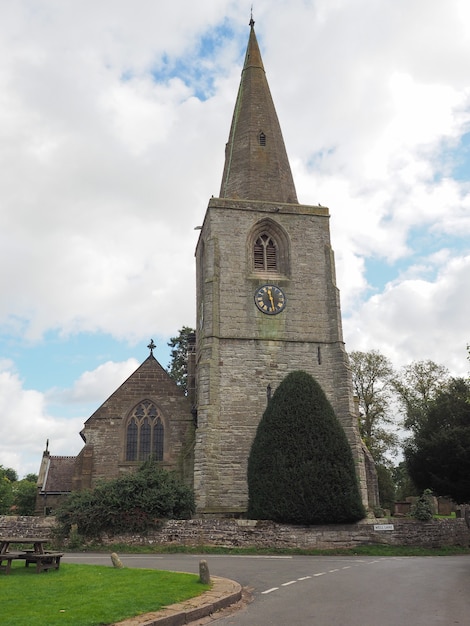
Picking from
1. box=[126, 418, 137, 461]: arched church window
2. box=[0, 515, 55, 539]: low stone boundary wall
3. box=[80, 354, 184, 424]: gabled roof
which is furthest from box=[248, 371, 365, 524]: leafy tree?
box=[0, 515, 55, 539]: low stone boundary wall

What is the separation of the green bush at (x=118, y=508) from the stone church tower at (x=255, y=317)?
3397 millimetres

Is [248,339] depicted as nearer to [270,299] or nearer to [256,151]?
[270,299]

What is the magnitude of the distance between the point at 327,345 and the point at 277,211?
7454 mm

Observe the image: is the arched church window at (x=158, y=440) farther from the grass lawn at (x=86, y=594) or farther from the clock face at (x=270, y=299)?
the grass lawn at (x=86, y=594)

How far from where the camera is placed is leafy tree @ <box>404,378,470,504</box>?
96.7ft

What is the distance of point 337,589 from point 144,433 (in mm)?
19278

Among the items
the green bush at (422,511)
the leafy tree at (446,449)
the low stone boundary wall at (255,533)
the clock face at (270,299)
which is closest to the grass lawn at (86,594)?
the low stone boundary wall at (255,533)

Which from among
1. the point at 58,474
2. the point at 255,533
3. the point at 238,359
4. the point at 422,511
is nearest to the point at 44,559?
the point at 255,533

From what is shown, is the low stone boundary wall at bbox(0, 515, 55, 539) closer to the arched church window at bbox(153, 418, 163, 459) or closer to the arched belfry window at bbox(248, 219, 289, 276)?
the arched church window at bbox(153, 418, 163, 459)

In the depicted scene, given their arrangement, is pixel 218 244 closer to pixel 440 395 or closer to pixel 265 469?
pixel 265 469

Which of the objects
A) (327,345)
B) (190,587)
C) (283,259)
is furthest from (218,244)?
(190,587)

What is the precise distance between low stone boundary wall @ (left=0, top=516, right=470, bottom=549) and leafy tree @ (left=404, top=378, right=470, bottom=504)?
9258 mm

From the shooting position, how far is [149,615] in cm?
766

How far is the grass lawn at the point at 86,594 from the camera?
24.3 ft
